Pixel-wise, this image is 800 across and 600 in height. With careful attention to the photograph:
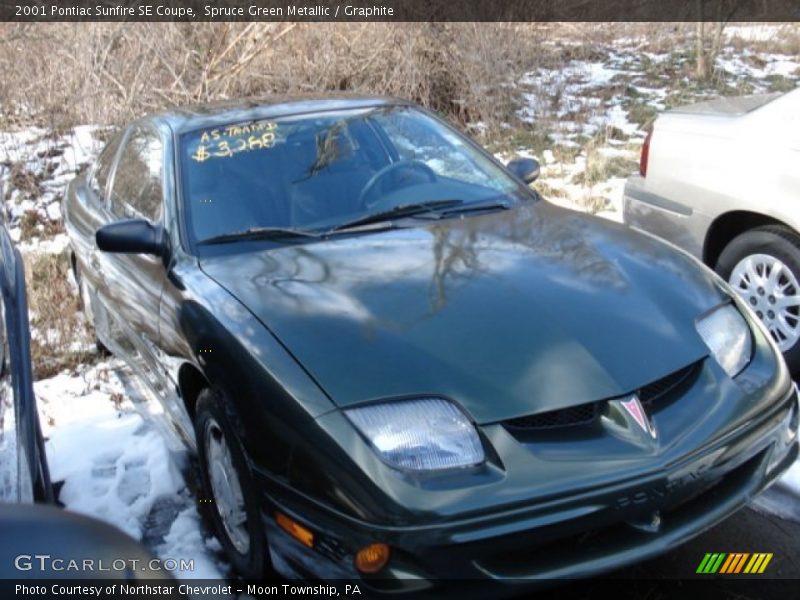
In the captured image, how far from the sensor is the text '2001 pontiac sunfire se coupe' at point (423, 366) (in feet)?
6.89

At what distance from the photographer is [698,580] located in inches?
103

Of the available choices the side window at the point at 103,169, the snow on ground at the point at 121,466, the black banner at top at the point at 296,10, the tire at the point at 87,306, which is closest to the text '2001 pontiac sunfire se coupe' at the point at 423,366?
the snow on ground at the point at 121,466

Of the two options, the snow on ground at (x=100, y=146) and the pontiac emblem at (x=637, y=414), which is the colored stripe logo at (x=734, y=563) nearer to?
the snow on ground at (x=100, y=146)

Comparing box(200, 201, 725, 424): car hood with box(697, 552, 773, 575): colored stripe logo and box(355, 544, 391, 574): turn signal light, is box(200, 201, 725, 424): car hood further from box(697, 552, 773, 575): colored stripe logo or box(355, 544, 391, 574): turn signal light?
box(697, 552, 773, 575): colored stripe logo

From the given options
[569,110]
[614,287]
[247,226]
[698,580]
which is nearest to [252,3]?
[569,110]

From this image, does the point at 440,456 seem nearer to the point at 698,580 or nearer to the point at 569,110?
the point at 698,580

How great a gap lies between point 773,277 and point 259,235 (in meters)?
2.53

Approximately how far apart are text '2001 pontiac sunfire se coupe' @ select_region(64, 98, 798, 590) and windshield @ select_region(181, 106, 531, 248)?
12 millimetres

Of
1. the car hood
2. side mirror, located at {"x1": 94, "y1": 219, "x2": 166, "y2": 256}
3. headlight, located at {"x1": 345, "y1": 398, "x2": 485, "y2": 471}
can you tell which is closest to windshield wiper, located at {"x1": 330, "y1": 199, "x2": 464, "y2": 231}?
the car hood

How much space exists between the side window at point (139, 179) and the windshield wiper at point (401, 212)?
0.84m

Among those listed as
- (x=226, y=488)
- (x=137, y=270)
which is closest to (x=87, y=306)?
(x=137, y=270)

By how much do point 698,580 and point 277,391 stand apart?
149 centimetres

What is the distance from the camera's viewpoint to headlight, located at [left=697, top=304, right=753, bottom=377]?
2596 millimetres

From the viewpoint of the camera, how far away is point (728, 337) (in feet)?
8.79
